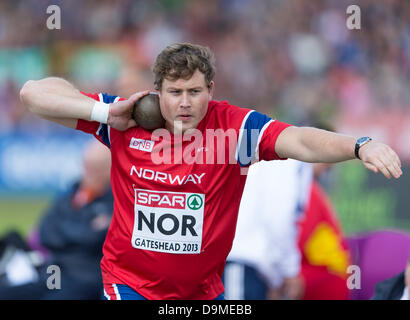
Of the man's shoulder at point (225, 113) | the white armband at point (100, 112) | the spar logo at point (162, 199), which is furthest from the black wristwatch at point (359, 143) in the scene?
the white armband at point (100, 112)

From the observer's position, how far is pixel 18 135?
12875 mm

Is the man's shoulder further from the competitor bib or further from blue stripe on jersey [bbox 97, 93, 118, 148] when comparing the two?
blue stripe on jersey [bbox 97, 93, 118, 148]

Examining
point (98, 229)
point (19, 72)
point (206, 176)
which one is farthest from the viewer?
point (19, 72)

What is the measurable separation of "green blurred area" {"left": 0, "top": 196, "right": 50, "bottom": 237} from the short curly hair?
866 cm

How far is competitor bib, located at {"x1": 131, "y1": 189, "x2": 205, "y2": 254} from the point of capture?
4.20 meters

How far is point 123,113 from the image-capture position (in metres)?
4.26

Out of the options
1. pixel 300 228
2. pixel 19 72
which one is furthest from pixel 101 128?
pixel 19 72

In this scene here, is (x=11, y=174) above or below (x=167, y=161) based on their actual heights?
above

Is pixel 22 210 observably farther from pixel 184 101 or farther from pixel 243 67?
pixel 184 101

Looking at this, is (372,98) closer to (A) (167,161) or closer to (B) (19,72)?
(B) (19,72)

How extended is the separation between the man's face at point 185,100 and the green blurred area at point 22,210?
8.64 metres

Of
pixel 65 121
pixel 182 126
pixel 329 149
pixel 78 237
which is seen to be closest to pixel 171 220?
pixel 182 126

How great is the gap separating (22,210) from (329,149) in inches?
386
